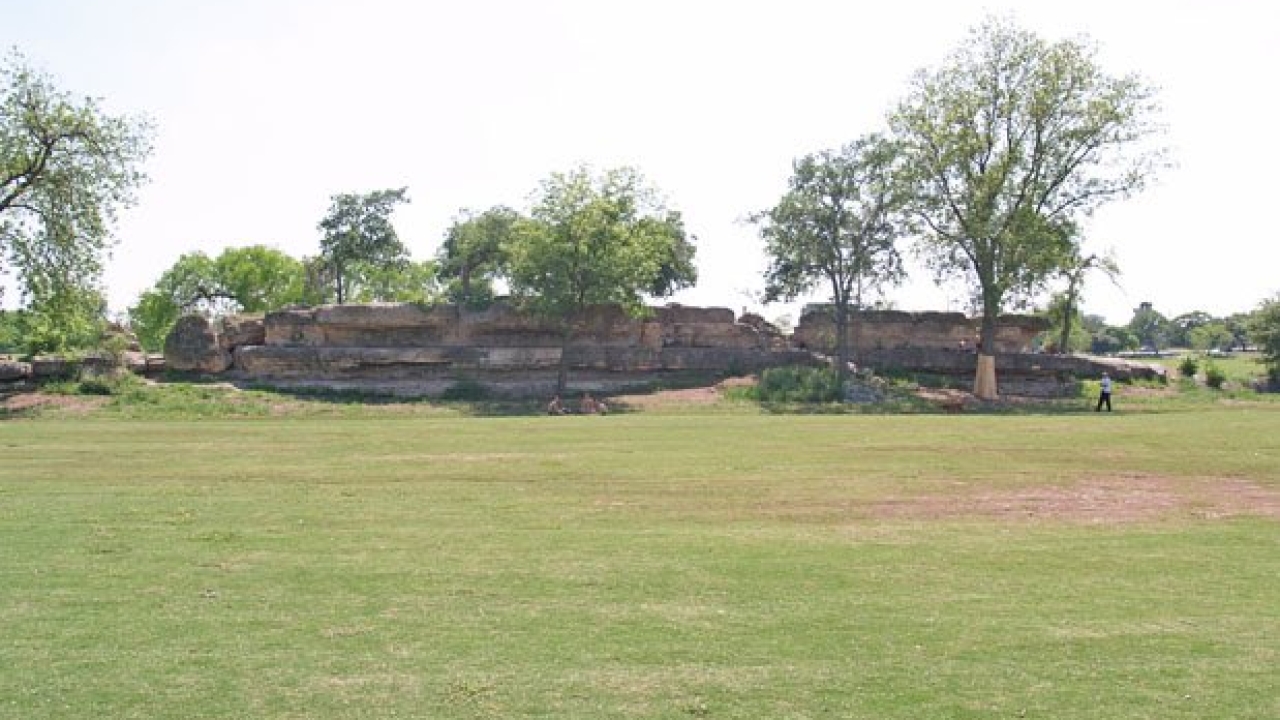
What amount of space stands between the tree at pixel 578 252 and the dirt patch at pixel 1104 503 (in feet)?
95.1

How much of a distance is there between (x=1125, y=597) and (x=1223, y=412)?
98.4ft

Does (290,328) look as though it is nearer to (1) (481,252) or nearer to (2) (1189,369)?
(1) (481,252)

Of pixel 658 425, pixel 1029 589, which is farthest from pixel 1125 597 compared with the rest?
pixel 658 425

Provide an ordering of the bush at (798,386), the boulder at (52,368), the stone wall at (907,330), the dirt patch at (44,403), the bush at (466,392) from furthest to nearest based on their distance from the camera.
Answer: the stone wall at (907,330) < the bush at (466,392) < the boulder at (52,368) < the bush at (798,386) < the dirt patch at (44,403)

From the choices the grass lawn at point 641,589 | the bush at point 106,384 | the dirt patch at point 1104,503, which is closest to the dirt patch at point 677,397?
the bush at point 106,384

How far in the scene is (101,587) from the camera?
9.70 meters

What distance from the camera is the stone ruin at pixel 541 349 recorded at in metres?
46.6

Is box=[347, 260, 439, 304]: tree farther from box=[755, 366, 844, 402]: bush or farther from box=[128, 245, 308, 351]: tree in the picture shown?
box=[755, 366, 844, 402]: bush

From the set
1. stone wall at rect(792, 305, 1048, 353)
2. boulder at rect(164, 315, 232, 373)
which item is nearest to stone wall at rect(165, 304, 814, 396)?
boulder at rect(164, 315, 232, 373)

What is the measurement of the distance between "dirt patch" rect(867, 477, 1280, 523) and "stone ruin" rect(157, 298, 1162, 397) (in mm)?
29252

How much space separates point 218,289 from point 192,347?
45.5 meters

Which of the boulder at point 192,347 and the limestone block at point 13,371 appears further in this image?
the boulder at point 192,347

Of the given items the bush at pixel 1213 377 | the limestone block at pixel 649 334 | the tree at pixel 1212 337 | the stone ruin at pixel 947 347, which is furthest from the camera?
the tree at pixel 1212 337

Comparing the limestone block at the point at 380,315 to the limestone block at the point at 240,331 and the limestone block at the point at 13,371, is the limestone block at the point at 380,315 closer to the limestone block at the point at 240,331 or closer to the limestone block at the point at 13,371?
the limestone block at the point at 240,331
